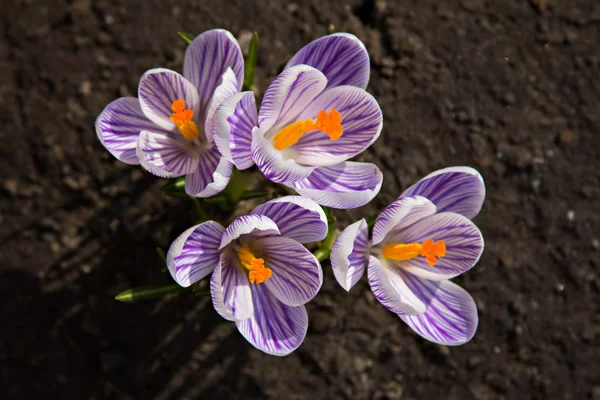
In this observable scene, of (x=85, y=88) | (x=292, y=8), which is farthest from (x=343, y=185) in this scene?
(x=85, y=88)

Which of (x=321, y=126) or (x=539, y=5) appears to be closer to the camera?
(x=321, y=126)

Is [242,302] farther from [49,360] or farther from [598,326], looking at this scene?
[598,326]

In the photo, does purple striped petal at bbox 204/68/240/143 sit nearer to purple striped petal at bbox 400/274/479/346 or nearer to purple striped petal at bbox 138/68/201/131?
purple striped petal at bbox 138/68/201/131

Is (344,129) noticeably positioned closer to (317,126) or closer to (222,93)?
(317,126)

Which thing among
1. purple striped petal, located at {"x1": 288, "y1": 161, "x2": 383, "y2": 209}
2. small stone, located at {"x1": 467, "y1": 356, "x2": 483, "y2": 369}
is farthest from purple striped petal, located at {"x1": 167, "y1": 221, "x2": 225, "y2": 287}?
small stone, located at {"x1": 467, "y1": 356, "x2": 483, "y2": 369}

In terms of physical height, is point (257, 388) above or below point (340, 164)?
below

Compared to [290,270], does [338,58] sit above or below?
above

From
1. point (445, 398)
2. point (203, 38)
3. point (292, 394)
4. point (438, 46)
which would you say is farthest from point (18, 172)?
point (445, 398)
